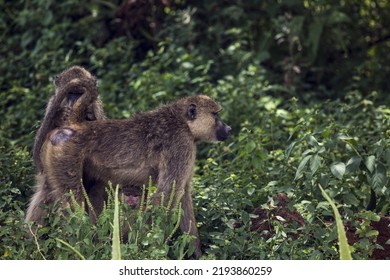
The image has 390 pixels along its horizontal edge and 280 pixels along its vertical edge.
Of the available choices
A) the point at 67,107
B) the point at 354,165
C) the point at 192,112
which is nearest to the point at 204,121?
the point at 192,112

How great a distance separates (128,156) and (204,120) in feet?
2.16

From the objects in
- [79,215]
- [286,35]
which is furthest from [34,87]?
[79,215]

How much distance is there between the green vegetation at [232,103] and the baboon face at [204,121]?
0.34 meters

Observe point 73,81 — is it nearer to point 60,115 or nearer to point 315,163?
point 60,115

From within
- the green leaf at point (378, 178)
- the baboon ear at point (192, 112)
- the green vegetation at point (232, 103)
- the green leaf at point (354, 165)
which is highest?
the baboon ear at point (192, 112)

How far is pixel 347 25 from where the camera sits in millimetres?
10492

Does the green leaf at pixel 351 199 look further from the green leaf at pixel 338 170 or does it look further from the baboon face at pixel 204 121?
the baboon face at pixel 204 121

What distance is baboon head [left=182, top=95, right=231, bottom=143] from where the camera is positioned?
21.9 ft

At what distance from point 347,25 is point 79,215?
5.68 metres

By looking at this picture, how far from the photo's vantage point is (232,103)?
8789mm

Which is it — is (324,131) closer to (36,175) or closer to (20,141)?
(36,175)

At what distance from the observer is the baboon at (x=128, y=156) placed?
243 inches

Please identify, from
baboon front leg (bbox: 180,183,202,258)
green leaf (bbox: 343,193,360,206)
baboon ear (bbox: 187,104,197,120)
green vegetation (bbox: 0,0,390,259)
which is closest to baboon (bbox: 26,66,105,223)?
green vegetation (bbox: 0,0,390,259)

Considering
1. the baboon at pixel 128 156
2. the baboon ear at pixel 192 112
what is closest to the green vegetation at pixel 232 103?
the baboon at pixel 128 156
